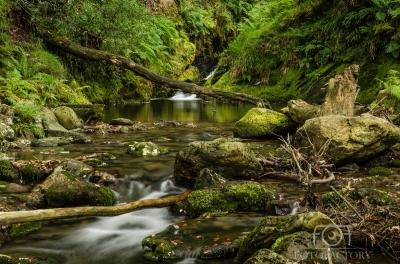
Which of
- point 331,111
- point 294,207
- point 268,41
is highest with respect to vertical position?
point 268,41

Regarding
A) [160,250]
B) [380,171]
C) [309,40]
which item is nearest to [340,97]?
[380,171]

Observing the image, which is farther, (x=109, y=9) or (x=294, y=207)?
(x=109, y=9)

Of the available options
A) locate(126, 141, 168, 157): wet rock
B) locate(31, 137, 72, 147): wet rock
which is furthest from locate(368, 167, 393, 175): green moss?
locate(31, 137, 72, 147): wet rock

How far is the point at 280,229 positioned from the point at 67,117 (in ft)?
26.1

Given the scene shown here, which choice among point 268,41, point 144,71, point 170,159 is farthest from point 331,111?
point 268,41

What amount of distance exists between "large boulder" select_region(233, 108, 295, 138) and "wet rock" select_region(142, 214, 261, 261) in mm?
4882

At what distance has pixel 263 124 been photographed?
31.4 ft

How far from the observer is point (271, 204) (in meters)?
5.11

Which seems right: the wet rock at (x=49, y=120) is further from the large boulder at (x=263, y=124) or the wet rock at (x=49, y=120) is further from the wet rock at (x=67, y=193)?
the large boulder at (x=263, y=124)

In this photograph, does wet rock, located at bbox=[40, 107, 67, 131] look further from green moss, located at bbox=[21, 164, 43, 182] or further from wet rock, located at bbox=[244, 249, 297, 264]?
wet rock, located at bbox=[244, 249, 297, 264]

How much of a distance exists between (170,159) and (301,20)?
583 inches

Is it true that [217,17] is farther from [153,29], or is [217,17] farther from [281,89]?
[281,89]

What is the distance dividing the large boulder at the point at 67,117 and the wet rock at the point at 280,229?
7581 mm

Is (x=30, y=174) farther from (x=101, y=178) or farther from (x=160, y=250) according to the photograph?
(x=160, y=250)
